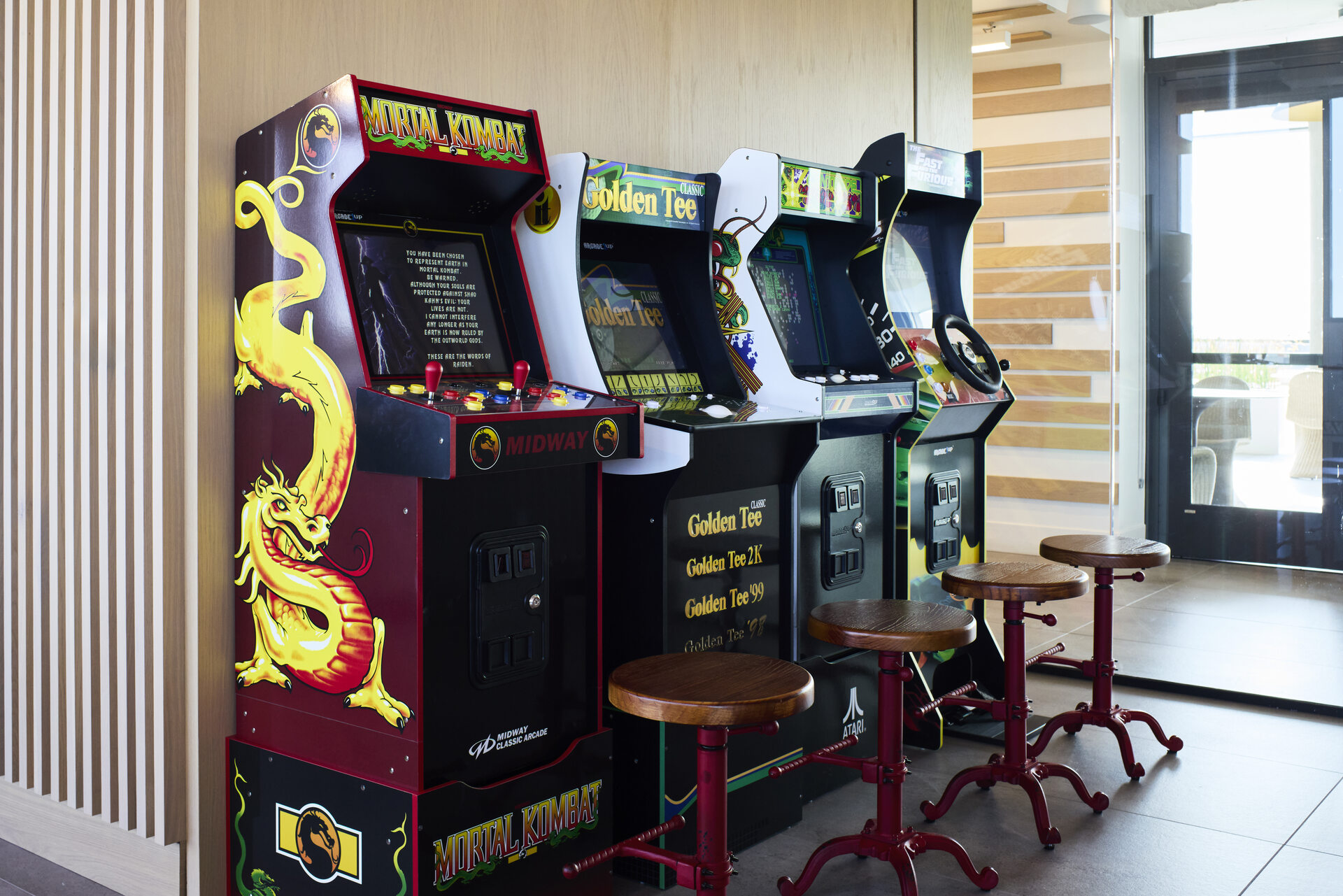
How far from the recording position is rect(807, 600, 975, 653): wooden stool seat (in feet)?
8.58

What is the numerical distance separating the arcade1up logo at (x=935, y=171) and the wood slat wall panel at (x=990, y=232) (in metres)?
1.38

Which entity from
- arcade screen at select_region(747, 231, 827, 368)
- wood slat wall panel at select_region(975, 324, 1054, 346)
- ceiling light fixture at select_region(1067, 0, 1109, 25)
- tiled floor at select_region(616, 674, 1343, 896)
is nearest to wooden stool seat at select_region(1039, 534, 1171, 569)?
tiled floor at select_region(616, 674, 1343, 896)

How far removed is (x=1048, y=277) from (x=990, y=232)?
378 mm

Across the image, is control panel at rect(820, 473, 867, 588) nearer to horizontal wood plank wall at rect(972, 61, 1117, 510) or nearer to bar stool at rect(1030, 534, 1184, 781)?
bar stool at rect(1030, 534, 1184, 781)

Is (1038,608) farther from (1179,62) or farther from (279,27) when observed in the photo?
(279,27)

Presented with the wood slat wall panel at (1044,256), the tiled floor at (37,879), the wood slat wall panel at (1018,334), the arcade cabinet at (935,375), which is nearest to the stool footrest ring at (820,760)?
the arcade cabinet at (935,375)

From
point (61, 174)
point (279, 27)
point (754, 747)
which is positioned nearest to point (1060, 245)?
point (754, 747)

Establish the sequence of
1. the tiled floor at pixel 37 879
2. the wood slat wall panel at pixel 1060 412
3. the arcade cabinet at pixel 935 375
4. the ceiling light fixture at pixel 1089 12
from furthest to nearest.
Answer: the wood slat wall panel at pixel 1060 412 < the ceiling light fixture at pixel 1089 12 < the arcade cabinet at pixel 935 375 < the tiled floor at pixel 37 879

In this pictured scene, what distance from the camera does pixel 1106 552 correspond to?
12.3 ft

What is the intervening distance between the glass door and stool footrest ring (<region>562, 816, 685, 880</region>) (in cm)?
335

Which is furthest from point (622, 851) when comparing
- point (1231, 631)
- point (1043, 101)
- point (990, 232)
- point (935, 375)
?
point (1043, 101)

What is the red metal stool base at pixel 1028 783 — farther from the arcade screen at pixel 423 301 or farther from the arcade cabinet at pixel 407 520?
the arcade screen at pixel 423 301

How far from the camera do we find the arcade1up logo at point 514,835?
90.0 inches

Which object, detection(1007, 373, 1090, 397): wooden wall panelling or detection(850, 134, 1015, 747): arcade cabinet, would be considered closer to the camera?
detection(850, 134, 1015, 747): arcade cabinet
